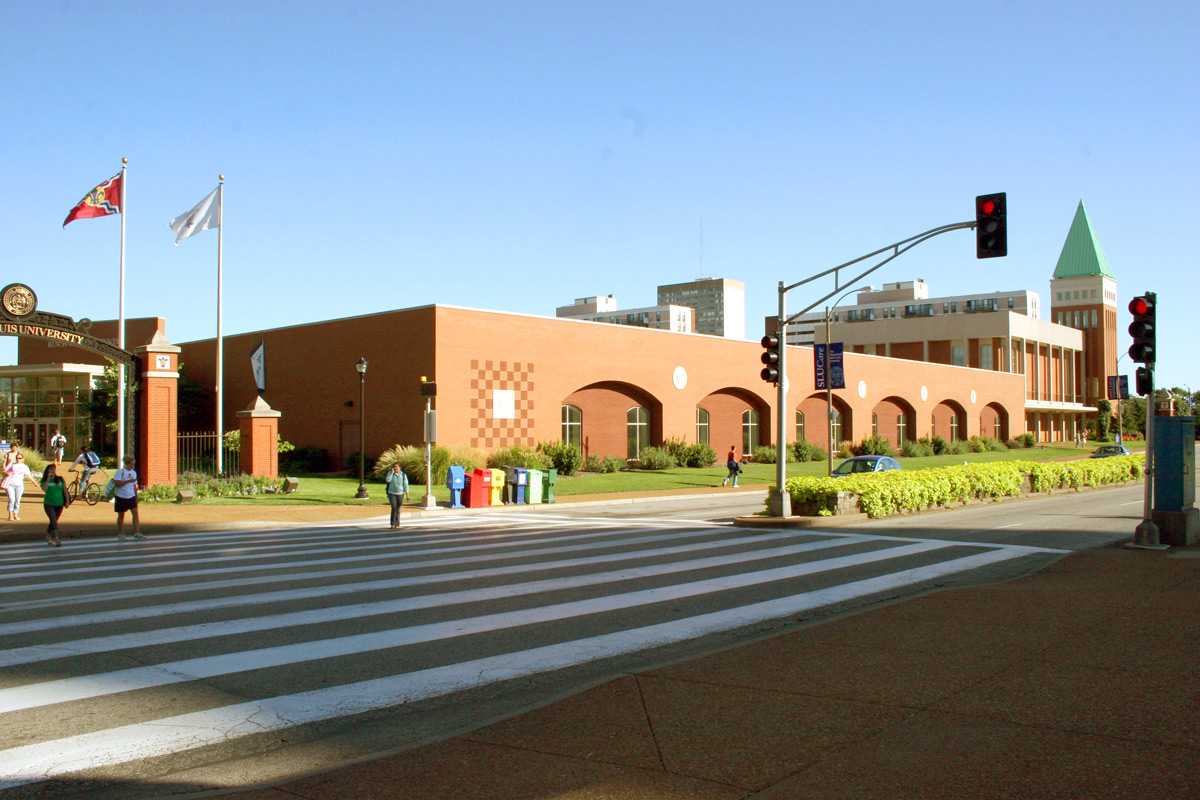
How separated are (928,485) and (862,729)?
19.9 m

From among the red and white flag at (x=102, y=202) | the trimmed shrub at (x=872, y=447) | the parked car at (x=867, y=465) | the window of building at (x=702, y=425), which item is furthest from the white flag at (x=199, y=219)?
the trimmed shrub at (x=872, y=447)

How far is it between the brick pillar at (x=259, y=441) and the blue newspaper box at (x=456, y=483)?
894cm

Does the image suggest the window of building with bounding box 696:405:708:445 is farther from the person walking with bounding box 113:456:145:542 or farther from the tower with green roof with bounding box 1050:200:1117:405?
the tower with green roof with bounding box 1050:200:1117:405

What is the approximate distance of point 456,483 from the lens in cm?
2878

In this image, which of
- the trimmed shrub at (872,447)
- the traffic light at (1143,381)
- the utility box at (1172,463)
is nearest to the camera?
the traffic light at (1143,381)

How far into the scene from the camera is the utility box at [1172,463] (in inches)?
682

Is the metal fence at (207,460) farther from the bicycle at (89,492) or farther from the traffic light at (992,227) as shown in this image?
the traffic light at (992,227)

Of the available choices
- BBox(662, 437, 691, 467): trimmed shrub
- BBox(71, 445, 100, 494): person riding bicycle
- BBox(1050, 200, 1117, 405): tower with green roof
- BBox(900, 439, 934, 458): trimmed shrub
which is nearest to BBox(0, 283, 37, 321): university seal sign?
BBox(71, 445, 100, 494): person riding bicycle

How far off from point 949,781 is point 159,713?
5.10 meters

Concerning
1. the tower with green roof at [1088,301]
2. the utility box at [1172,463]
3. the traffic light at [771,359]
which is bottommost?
the utility box at [1172,463]

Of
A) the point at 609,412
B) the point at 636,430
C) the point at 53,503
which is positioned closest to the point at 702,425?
the point at 636,430

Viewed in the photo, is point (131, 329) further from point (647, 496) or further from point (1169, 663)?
point (1169, 663)

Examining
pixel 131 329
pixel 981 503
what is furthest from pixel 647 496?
pixel 131 329

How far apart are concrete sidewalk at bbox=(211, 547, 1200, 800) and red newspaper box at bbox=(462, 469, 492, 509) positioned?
2074cm
